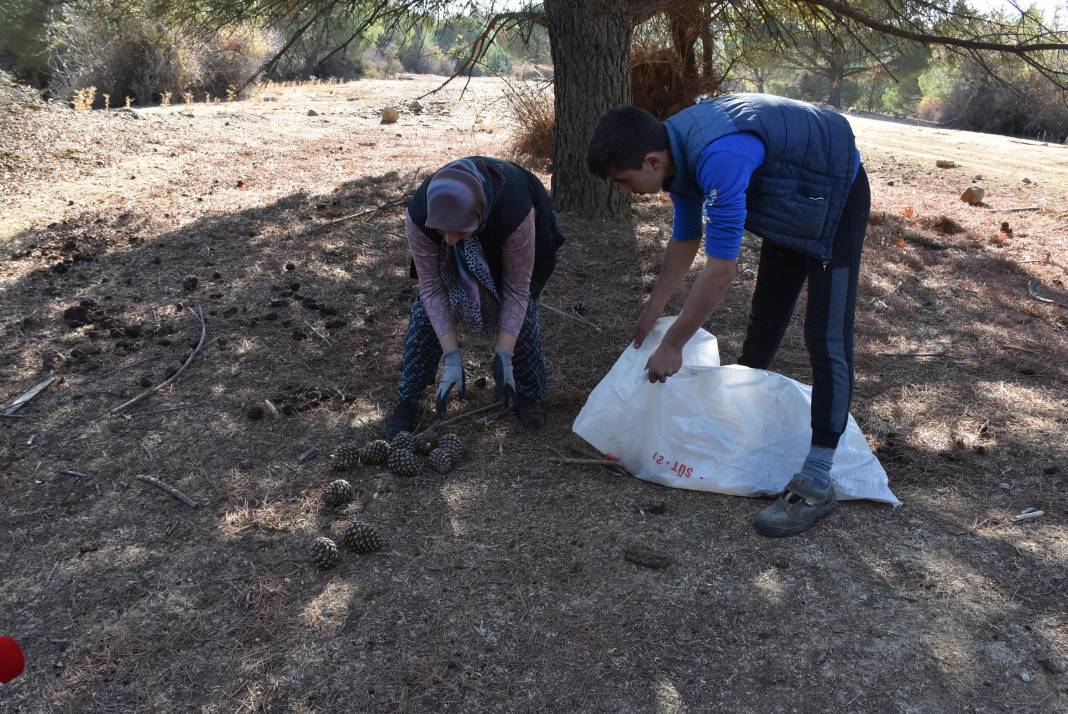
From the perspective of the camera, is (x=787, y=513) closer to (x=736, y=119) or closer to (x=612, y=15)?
(x=736, y=119)

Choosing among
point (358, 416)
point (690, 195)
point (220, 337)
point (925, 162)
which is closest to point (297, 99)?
point (925, 162)

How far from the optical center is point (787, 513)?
2480mm

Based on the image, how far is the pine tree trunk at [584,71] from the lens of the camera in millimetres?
5062

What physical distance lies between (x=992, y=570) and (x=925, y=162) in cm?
932

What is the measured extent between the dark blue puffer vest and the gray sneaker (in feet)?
2.43

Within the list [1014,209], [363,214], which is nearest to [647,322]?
[363,214]

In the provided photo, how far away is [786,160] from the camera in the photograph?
2211 millimetres

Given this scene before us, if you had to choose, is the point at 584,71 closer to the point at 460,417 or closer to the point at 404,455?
the point at 460,417

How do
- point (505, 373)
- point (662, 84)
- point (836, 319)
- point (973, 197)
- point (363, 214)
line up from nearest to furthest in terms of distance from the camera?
1. point (836, 319)
2. point (505, 373)
3. point (363, 214)
4. point (973, 197)
5. point (662, 84)

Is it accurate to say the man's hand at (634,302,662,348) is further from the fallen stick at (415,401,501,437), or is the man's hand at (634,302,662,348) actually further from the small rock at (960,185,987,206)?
the small rock at (960,185,987,206)

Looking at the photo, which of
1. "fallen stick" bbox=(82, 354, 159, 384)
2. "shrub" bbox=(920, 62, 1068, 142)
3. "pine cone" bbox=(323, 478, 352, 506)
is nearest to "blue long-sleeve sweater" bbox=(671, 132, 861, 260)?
"pine cone" bbox=(323, 478, 352, 506)

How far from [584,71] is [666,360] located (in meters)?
3.37

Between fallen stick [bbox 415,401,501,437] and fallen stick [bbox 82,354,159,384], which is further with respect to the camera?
fallen stick [bbox 82,354,159,384]

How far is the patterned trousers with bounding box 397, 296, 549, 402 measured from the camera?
3043mm
